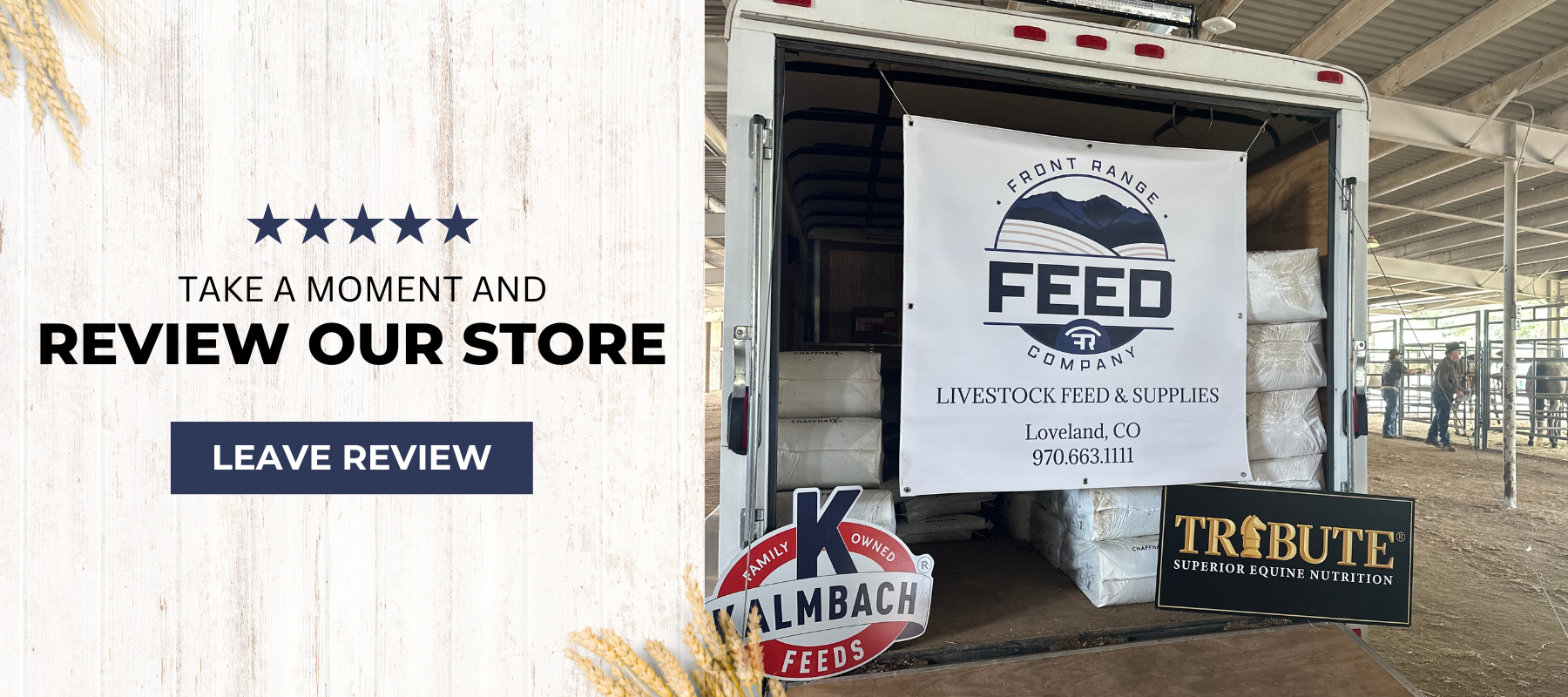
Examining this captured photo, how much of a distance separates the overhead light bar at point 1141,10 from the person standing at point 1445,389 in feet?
31.0

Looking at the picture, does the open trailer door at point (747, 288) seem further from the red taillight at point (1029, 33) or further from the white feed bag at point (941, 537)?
the white feed bag at point (941, 537)

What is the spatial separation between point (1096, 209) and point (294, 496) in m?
2.17

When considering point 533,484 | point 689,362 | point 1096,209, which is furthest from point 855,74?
point 533,484

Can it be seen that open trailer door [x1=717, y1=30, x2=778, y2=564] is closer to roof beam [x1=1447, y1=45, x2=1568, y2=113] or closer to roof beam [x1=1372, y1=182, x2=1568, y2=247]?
roof beam [x1=1447, y1=45, x2=1568, y2=113]

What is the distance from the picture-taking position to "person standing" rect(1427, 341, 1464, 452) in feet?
28.7

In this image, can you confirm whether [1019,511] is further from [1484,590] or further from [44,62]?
[44,62]

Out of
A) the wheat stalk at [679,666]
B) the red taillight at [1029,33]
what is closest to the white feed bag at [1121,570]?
the red taillight at [1029,33]

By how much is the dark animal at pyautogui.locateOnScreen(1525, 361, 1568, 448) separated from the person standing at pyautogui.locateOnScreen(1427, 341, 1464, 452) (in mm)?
765

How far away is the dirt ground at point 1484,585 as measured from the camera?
2.72 metres

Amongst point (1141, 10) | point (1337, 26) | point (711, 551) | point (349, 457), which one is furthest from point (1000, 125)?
point (349, 457)

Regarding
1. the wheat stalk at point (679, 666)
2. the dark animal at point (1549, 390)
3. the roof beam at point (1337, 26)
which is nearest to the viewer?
the wheat stalk at point (679, 666)

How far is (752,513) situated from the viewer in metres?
1.80

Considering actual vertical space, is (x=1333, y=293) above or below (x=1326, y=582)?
above

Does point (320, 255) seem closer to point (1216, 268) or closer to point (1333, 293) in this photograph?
point (1216, 268)
